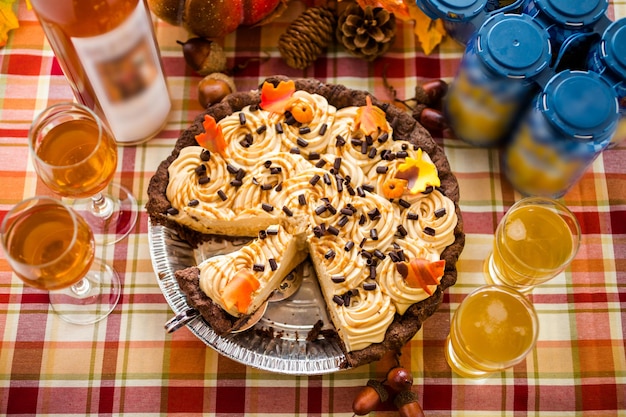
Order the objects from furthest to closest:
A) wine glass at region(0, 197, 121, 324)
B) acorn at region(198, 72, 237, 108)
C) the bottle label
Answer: acorn at region(198, 72, 237, 108) → the bottle label → wine glass at region(0, 197, 121, 324)

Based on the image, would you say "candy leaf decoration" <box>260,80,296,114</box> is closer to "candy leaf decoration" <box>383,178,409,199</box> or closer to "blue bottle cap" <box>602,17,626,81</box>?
"candy leaf decoration" <box>383,178,409,199</box>

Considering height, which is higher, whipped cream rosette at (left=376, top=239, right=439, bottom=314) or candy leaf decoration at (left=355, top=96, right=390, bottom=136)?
candy leaf decoration at (left=355, top=96, right=390, bottom=136)

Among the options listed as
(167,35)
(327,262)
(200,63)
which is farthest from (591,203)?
(167,35)

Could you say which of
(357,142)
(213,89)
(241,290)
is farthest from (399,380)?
(213,89)

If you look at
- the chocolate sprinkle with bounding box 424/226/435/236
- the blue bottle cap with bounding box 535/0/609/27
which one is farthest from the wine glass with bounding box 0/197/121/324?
the blue bottle cap with bounding box 535/0/609/27

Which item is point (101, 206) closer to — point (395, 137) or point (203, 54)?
point (203, 54)

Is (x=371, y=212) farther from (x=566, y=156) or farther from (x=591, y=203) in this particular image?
(x=591, y=203)

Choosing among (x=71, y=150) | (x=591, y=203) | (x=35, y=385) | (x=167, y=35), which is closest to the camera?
(x=71, y=150)
